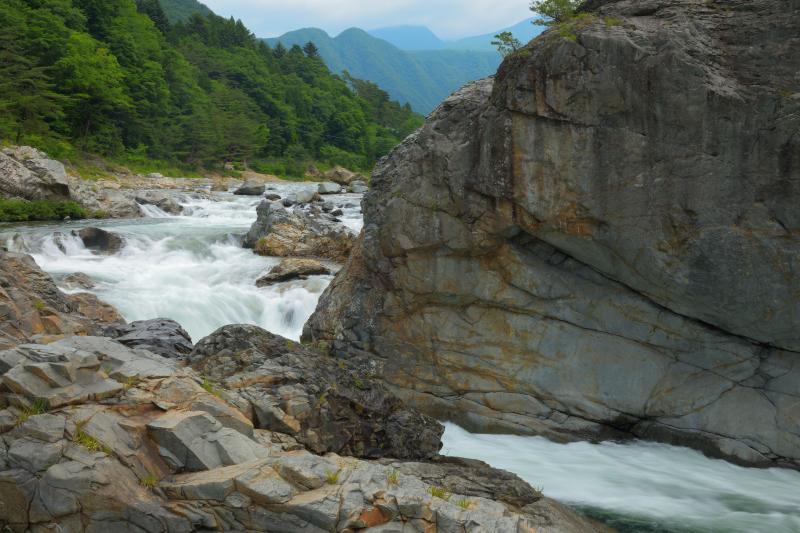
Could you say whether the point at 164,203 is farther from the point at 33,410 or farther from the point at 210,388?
the point at 33,410

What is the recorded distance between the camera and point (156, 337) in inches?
483

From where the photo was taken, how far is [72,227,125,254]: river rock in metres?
22.3

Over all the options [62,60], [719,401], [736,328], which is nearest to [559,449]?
[719,401]

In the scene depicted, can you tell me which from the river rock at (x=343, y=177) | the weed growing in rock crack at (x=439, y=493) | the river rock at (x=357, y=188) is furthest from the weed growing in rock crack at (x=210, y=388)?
the river rock at (x=343, y=177)

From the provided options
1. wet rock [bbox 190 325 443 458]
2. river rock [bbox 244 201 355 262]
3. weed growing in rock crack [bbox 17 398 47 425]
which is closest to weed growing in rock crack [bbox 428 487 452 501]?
wet rock [bbox 190 325 443 458]

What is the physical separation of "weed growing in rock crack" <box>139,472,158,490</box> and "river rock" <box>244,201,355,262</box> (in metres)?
15.9

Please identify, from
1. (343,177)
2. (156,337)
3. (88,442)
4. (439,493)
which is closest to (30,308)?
(156,337)

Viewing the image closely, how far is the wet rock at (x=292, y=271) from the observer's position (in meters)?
19.6

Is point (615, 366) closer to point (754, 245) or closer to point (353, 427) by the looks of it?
point (754, 245)

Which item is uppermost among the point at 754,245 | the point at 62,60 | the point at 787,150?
the point at 62,60

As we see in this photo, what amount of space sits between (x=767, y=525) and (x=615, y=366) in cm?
332

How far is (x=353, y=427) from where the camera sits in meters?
8.73

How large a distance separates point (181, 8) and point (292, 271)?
17344 centimetres

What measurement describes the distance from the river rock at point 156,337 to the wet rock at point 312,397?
2.62 metres
